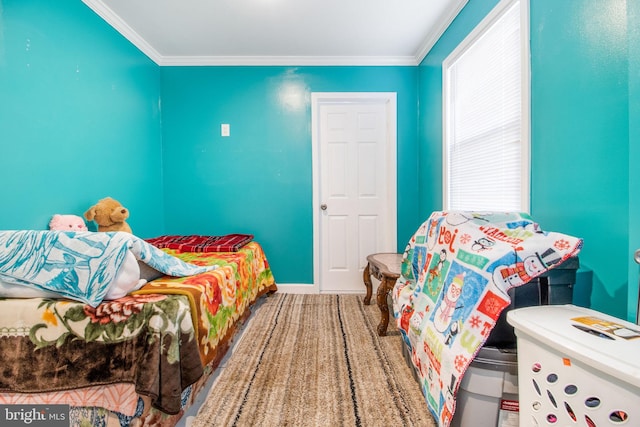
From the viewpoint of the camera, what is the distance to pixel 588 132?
3.95 feet

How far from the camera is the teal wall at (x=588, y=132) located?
1.06m

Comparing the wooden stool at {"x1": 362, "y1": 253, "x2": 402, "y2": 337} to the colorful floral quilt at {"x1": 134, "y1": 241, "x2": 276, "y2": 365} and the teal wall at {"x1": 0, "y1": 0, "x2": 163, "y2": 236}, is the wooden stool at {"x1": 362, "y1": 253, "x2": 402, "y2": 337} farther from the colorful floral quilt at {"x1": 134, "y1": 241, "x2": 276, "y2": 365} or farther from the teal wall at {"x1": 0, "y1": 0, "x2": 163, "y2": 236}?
the teal wall at {"x1": 0, "y1": 0, "x2": 163, "y2": 236}

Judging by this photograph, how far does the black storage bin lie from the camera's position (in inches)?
44.3

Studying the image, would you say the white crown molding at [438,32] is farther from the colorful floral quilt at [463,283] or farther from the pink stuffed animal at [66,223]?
the pink stuffed animal at [66,223]

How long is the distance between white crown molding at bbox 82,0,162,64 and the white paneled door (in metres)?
1.75

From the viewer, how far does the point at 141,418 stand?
1138mm

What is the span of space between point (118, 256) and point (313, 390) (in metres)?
1.18

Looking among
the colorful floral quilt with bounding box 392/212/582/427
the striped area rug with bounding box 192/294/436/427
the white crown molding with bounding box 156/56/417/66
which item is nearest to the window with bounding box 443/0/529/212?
the colorful floral quilt with bounding box 392/212/582/427

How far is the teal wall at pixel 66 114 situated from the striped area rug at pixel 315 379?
1.51m

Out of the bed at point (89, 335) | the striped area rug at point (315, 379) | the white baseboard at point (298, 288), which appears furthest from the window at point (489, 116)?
the bed at point (89, 335)

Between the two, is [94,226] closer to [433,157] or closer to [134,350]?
[134,350]

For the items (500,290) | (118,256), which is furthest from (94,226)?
(500,290)

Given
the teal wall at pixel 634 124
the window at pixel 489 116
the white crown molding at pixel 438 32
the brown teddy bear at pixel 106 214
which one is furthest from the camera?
the white crown molding at pixel 438 32

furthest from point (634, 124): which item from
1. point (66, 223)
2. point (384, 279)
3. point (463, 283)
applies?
point (66, 223)
